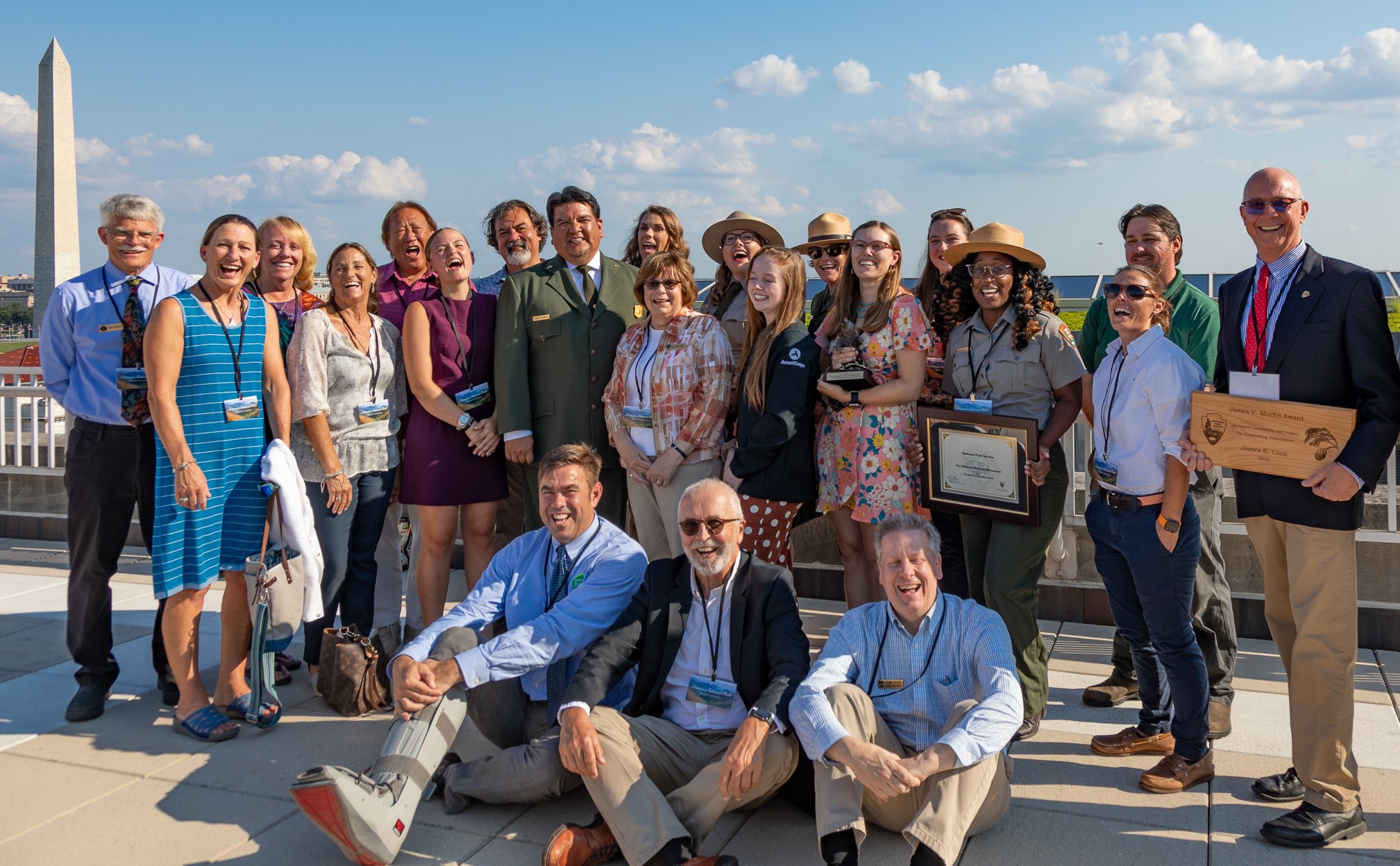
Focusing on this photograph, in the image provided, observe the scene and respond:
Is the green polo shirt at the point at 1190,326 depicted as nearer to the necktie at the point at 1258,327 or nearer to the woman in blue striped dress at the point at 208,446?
the necktie at the point at 1258,327

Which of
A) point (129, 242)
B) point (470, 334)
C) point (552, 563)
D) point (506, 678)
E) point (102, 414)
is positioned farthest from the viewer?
point (470, 334)

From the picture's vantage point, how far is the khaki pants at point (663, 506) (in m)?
4.41

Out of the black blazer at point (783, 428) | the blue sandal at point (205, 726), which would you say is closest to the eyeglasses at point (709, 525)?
the black blazer at point (783, 428)

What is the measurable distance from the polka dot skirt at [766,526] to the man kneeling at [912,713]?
3.13 ft

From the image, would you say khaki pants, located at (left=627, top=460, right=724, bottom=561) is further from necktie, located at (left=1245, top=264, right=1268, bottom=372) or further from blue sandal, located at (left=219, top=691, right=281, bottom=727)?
necktie, located at (left=1245, top=264, right=1268, bottom=372)

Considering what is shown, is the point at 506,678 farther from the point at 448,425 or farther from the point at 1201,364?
the point at 1201,364

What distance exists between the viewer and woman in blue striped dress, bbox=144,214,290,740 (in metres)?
3.94

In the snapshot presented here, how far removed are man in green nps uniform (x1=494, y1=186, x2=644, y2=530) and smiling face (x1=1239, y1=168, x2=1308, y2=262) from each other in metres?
2.77

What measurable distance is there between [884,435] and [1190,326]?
4.27 ft

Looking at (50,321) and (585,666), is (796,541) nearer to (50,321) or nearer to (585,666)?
(585,666)

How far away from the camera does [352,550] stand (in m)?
4.72

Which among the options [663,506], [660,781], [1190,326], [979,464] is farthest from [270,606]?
[1190,326]

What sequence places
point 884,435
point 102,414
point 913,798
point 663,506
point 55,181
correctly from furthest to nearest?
point 55,181
point 663,506
point 102,414
point 884,435
point 913,798

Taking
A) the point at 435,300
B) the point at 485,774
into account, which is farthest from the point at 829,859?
the point at 435,300
